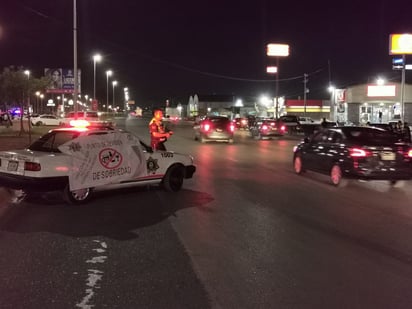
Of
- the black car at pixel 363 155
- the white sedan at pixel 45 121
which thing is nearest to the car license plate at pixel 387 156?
the black car at pixel 363 155

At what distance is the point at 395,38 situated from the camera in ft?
142

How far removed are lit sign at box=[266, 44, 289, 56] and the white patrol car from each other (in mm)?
68384

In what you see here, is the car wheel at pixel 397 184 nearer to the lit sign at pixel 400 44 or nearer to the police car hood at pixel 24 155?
the police car hood at pixel 24 155

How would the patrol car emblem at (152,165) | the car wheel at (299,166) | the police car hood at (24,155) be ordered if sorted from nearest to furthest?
the police car hood at (24,155) < the patrol car emblem at (152,165) < the car wheel at (299,166)

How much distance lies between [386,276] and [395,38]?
134 feet

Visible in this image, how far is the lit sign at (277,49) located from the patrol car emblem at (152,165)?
224 feet

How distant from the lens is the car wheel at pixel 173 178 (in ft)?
39.3

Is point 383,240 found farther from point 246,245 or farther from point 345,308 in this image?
point 345,308

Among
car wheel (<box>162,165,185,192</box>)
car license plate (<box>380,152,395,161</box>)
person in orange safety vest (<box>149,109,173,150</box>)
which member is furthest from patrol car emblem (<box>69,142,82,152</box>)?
car license plate (<box>380,152,395,161</box>)

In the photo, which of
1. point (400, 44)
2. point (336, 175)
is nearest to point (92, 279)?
point (336, 175)

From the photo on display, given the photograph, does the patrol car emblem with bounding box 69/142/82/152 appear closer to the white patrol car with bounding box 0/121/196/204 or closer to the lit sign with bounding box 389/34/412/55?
the white patrol car with bounding box 0/121/196/204

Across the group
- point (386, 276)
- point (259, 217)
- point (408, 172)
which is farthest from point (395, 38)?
point (386, 276)

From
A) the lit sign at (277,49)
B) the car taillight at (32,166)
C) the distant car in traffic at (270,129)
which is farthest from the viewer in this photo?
the lit sign at (277,49)

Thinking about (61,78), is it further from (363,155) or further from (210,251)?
(210,251)
